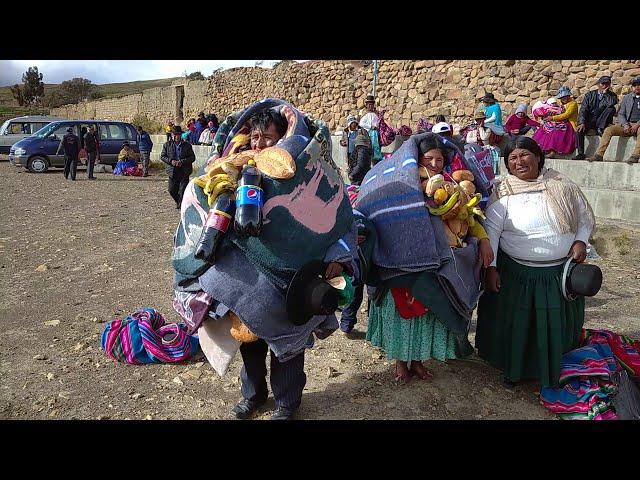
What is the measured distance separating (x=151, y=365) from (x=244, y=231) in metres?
1.88

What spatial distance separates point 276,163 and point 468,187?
1403 mm

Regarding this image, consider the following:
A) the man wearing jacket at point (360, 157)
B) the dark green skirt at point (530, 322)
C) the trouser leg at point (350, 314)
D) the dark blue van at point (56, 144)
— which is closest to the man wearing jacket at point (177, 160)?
the man wearing jacket at point (360, 157)

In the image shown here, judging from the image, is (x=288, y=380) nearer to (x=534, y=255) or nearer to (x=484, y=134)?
(x=534, y=255)

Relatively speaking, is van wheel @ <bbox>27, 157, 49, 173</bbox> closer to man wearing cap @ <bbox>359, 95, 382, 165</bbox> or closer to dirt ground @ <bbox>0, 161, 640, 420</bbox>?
dirt ground @ <bbox>0, 161, 640, 420</bbox>

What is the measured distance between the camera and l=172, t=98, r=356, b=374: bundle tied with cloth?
2.61 m

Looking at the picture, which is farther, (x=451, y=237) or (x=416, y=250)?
(x=451, y=237)

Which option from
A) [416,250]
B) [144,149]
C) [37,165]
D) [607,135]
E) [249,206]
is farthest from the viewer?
[37,165]

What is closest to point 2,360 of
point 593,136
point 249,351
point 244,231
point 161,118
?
point 249,351

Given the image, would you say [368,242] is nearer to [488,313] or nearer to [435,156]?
[435,156]

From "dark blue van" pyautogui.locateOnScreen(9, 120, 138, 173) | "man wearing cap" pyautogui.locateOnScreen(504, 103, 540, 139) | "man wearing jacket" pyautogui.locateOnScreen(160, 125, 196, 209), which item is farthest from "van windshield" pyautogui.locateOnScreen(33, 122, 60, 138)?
"man wearing cap" pyautogui.locateOnScreen(504, 103, 540, 139)

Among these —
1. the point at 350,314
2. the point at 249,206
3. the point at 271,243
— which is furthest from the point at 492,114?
the point at 249,206

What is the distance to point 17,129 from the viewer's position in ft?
68.8

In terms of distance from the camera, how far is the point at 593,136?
9.15m

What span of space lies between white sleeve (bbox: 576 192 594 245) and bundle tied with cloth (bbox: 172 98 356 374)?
5.00ft
